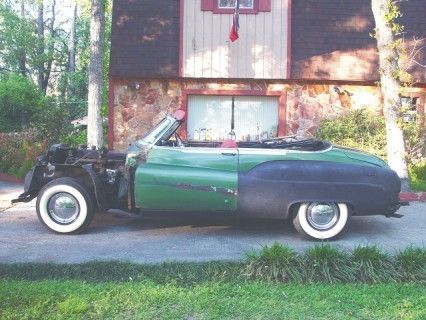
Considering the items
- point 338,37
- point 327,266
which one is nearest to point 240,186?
point 327,266

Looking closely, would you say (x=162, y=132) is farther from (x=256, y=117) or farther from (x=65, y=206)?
(x=256, y=117)

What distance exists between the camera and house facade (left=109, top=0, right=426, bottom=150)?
14250 millimetres

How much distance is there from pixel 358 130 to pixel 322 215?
7014mm

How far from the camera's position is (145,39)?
1430 cm

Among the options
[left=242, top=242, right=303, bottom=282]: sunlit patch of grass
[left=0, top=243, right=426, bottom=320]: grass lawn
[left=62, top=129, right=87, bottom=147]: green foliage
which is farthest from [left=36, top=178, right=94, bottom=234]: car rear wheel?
[left=62, top=129, right=87, bottom=147]: green foliage

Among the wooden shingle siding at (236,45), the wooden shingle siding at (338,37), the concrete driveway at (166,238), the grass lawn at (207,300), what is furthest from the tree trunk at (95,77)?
the grass lawn at (207,300)

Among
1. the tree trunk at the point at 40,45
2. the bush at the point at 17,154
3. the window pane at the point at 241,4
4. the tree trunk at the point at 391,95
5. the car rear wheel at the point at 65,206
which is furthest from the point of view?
Answer: the tree trunk at the point at 40,45

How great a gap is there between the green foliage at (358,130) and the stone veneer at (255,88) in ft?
2.00

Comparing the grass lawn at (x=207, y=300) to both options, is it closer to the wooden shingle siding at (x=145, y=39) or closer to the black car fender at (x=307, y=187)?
the black car fender at (x=307, y=187)

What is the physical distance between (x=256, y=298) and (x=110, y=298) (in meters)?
1.23

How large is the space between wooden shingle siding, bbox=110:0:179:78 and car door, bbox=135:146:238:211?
7.50m

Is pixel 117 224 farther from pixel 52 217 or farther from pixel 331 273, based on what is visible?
pixel 331 273

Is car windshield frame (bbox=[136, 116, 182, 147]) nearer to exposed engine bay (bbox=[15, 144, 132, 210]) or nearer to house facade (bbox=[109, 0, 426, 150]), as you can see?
exposed engine bay (bbox=[15, 144, 132, 210])

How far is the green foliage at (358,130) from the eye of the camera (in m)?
13.3
